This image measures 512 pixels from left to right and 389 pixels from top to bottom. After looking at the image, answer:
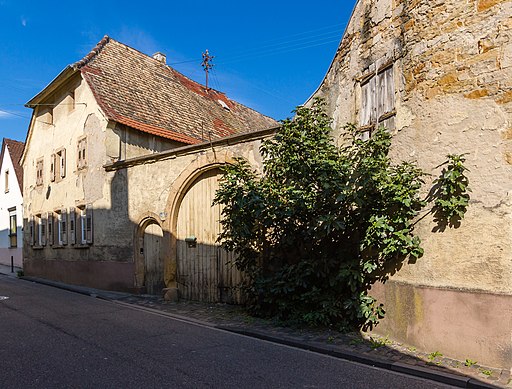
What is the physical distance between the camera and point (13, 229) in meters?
23.4

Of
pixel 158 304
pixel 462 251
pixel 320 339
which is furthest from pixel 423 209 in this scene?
pixel 158 304

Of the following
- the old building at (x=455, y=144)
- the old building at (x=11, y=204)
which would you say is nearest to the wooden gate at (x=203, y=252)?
the old building at (x=455, y=144)

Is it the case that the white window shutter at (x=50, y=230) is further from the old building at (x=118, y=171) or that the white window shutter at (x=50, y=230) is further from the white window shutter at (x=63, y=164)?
the white window shutter at (x=63, y=164)

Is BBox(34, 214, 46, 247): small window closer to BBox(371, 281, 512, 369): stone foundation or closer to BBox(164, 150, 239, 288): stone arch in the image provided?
BBox(164, 150, 239, 288): stone arch

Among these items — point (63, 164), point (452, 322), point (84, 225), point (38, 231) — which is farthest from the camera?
point (38, 231)

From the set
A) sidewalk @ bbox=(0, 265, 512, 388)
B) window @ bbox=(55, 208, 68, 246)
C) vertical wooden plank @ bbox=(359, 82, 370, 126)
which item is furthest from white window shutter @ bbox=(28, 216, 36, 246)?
vertical wooden plank @ bbox=(359, 82, 370, 126)

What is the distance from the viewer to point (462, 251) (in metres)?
5.85

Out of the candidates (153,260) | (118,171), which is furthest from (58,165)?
(153,260)

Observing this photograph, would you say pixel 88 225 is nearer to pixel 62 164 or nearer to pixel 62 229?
pixel 62 229

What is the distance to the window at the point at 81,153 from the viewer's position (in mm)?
15266

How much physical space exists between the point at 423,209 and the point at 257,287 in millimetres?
3406

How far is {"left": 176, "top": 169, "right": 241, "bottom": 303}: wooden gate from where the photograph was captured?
10.5m

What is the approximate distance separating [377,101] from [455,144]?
1.77 meters

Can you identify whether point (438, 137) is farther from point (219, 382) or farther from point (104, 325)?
point (104, 325)
